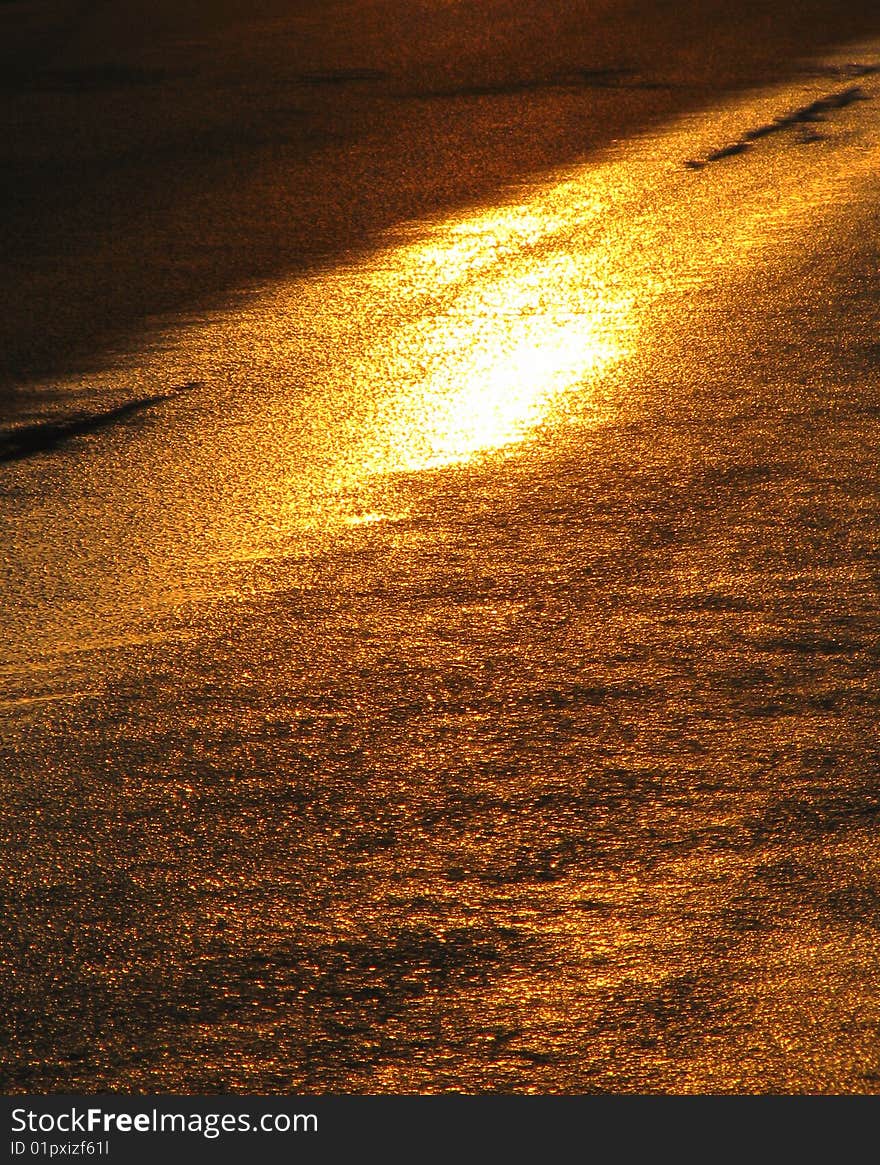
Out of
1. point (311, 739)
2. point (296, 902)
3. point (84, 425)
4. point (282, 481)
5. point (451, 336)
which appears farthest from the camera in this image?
point (451, 336)

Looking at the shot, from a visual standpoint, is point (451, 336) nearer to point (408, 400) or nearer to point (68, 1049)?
point (408, 400)

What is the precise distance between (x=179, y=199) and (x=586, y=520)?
404cm

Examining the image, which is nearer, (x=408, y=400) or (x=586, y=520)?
(x=586, y=520)

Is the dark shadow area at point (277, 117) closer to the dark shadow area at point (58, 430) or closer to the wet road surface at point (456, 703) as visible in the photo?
the dark shadow area at point (58, 430)

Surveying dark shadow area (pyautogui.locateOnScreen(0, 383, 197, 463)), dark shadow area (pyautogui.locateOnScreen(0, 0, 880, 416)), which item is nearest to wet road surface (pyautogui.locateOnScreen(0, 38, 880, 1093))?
dark shadow area (pyautogui.locateOnScreen(0, 383, 197, 463))

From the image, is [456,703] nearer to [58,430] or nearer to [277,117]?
[58,430]

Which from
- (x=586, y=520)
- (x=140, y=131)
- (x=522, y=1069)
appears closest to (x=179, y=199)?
(x=140, y=131)

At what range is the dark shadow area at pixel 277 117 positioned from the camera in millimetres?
6152

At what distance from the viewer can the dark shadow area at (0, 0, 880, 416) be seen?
20.2 ft

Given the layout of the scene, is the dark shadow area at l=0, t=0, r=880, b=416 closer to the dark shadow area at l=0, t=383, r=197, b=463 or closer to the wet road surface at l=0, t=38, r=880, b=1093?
the dark shadow area at l=0, t=383, r=197, b=463

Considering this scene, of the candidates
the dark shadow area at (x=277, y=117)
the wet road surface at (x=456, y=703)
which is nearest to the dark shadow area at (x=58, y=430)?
the wet road surface at (x=456, y=703)

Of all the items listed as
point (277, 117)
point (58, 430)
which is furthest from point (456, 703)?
point (277, 117)

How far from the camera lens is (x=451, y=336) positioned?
17.1ft

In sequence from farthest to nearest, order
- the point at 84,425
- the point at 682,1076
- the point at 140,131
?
1. the point at 140,131
2. the point at 84,425
3. the point at 682,1076
